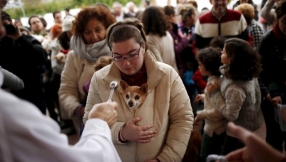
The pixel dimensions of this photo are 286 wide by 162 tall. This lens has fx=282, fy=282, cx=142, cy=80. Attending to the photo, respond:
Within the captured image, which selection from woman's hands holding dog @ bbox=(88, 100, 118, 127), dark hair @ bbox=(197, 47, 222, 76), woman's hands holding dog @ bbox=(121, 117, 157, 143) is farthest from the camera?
dark hair @ bbox=(197, 47, 222, 76)

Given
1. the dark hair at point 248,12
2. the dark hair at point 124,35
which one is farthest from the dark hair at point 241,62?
the dark hair at point 248,12

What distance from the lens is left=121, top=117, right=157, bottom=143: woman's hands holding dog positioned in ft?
3.98

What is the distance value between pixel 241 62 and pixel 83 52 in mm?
1025

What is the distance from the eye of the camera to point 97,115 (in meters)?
0.98

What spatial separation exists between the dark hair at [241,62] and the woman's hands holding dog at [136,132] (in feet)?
2.52

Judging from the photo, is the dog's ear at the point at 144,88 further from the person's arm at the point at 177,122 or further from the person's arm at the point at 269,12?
the person's arm at the point at 269,12

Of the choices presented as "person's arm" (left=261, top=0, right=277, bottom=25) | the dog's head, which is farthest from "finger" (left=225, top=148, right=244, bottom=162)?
"person's arm" (left=261, top=0, right=277, bottom=25)

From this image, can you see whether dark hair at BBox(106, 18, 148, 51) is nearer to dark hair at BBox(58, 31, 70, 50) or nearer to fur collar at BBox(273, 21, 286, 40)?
fur collar at BBox(273, 21, 286, 40)

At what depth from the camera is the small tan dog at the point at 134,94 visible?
4.17 ft

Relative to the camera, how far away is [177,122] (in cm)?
135

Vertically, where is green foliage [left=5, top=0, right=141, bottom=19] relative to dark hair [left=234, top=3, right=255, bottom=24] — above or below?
above

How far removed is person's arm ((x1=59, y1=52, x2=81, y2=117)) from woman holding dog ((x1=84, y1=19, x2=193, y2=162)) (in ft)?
1.91

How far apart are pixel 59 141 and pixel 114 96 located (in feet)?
2.19

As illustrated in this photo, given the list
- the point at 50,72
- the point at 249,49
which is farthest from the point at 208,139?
the point at 50,72
